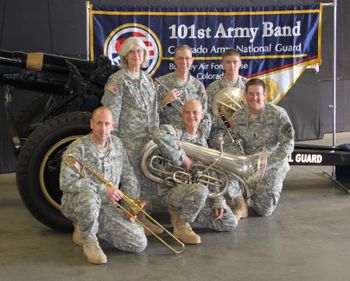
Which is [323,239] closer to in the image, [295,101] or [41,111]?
[41,111]

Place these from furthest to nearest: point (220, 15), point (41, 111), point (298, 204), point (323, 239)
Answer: point (220, 15) < point (41, 111) < point (298, 204) < point (323, 239)

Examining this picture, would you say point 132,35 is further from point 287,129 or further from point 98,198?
point 98,198

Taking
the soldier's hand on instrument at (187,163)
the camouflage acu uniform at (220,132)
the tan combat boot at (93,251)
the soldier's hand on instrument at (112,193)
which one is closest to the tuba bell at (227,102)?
the camouflage acu uniform at (220,132)

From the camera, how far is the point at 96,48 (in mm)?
6016

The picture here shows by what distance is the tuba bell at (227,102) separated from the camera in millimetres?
4852

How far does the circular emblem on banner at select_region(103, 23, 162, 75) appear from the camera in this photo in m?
6.02

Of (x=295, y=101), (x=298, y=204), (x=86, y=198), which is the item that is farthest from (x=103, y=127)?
(x=295, y=101)

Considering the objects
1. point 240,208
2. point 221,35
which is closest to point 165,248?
point 240,208

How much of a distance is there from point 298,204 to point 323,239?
3.26ft

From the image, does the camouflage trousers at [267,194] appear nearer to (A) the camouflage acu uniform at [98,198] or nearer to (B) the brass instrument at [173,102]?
(B) the brass instrument at [173,102]

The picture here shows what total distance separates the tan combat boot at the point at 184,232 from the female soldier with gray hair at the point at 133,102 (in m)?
0.18

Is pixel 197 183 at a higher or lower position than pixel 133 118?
lower

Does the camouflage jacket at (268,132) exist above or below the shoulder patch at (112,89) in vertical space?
below

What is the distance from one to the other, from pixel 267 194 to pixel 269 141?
0.44 m
